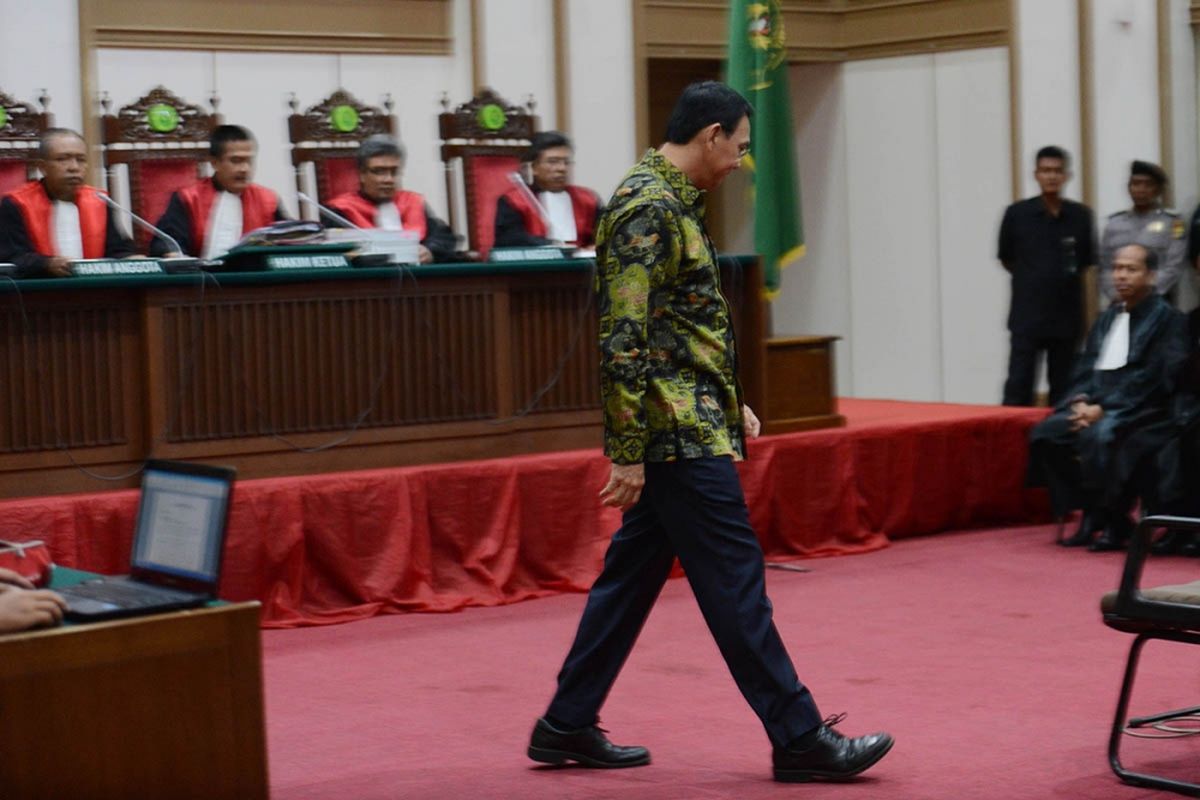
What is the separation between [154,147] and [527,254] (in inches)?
59.9

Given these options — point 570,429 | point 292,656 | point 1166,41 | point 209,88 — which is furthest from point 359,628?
point 1166,41

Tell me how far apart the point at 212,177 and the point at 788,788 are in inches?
141

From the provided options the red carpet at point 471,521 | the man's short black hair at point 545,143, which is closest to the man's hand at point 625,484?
the red carpet at point 471,521

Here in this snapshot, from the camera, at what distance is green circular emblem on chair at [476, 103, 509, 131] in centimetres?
688

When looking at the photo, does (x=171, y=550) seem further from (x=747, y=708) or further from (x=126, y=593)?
(x=747, y=708)

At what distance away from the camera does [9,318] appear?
499cm

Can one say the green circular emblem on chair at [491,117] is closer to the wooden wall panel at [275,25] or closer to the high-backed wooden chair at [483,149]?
the high-backed wooden chair at [483,149]

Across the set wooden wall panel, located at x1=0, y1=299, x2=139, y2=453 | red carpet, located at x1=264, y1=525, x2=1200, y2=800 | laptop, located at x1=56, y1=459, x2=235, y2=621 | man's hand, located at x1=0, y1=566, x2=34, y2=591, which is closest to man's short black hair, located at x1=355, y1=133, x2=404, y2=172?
wooden wall panel, located at x1=0, y1=299, x2=139, y2=453

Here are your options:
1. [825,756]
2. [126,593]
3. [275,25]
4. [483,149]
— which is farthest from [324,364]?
[275,25]

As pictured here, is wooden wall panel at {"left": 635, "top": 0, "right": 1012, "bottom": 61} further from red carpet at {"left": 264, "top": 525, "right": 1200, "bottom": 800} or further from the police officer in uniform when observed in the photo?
red carpet at {"left": 264, "top": 525, "right": 1200, "bottom": 800}

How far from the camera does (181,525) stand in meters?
2.65

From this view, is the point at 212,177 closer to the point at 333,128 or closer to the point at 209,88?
the point at 333,128

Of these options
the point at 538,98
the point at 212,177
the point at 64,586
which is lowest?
the point at 64,586

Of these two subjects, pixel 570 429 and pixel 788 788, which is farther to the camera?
pixel 570 429
